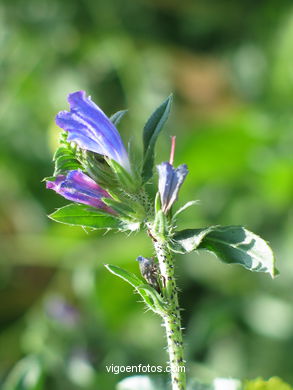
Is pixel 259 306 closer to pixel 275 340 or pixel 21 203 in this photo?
pixel 275 340

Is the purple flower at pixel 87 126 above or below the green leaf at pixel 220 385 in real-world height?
above

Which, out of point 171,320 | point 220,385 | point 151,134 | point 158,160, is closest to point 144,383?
point 220,385

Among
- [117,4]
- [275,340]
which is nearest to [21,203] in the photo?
[117,4]

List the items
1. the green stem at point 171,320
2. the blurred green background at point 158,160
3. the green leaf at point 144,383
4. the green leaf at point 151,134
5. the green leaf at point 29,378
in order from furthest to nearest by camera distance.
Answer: the blurred green background at point 158,160 → the green leaf at point 29,378 → the green leaf at point 144,383 → the green leaf at point 151,134 → the green stem at point 171,320

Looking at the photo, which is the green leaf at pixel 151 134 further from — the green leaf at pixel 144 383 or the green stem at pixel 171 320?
the green leaf at pixel 144 383

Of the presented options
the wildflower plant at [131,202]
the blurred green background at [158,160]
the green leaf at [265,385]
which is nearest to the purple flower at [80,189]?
the wildflower plant at [131,202]

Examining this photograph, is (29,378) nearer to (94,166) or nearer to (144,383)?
(144,383)

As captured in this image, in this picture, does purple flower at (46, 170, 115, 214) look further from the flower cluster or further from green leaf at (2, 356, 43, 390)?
green leaf at (2, 356, 43, 390)
